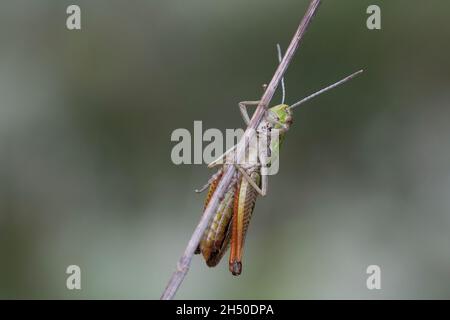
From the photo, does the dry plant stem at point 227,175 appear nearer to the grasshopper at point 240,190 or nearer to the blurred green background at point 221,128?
the grasshopper at point 240,190

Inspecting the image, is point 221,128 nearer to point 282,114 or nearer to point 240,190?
point 282,114

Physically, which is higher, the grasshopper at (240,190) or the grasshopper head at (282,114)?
the grasshopper head at (282,114)

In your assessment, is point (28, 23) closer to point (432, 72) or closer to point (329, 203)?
point (329, 203)

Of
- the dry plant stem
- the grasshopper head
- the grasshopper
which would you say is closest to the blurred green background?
the grasshopper

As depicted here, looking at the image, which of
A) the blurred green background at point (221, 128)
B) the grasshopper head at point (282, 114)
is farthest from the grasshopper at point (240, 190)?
the blurred green background at point (221, 128)

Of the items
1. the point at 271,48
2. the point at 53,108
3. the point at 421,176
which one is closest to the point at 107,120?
the point at 53,108

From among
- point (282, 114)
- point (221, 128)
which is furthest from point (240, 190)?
point (221, 128)

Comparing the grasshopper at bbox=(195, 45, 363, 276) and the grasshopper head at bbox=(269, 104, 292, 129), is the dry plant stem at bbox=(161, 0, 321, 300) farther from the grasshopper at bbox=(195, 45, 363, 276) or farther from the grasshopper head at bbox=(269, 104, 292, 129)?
the grasshopper head at bbox=(269, 104, 292, 129)

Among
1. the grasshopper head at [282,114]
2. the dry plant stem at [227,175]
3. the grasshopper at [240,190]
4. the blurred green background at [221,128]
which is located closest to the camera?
the dry plant stem at [227,175]
